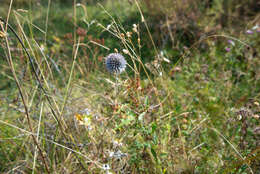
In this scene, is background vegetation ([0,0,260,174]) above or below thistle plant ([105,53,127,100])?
below

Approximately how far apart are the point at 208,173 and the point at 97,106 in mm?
824

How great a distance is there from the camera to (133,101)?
1120 millimetres

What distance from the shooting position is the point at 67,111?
152 cm

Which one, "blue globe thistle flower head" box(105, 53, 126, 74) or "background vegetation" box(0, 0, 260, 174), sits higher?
"blue globe thistle flower head" box(105, 53, 126, 74)

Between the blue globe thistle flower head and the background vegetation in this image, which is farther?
the blue globe thistle flower head

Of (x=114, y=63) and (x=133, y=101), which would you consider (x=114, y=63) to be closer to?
(x=114, y=63)

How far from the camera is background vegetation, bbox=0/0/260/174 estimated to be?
107 centimetres

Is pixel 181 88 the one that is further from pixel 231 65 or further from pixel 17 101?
pixel 17 101

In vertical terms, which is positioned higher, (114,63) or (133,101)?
(114,63)

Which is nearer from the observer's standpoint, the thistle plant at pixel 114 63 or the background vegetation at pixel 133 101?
the background vegetation at pixel 133 101

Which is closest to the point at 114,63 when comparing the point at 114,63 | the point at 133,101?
the point at 114,63

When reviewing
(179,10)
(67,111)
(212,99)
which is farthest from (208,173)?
(179,10)

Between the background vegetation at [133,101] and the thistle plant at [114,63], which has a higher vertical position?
the thistle plant at [114,63]

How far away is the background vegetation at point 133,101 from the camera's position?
107 cm
